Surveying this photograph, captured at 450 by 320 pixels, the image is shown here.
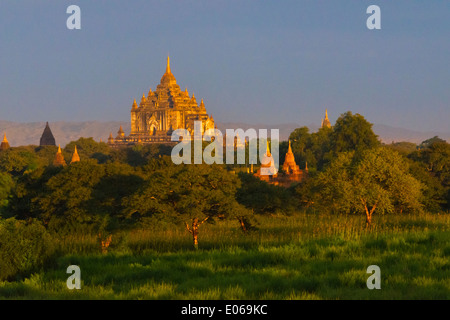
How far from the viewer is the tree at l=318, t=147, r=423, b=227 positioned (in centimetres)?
2531

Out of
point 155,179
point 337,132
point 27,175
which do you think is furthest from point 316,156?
point 155,179

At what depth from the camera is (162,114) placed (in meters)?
165

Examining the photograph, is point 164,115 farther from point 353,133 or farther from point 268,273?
point 268,273

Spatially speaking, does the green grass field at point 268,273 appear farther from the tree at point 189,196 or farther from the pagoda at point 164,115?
the pagoda at point 164,115

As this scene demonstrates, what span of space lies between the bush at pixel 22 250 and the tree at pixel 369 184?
13728mm

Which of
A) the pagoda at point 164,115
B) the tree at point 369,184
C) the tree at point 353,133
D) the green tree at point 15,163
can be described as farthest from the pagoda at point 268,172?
the pagoda at point 164,115

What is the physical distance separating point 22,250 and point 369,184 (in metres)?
15.7

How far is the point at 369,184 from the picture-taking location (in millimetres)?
25812

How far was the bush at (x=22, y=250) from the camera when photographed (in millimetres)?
14609

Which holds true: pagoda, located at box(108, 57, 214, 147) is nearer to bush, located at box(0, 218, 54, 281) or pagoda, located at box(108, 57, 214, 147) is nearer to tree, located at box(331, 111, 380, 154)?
tree, located at box(331, 111, 380, 154)

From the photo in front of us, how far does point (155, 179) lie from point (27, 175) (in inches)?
573

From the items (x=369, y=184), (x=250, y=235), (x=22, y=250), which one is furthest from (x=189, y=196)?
(x=369, y=184)

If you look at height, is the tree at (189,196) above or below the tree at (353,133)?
below
